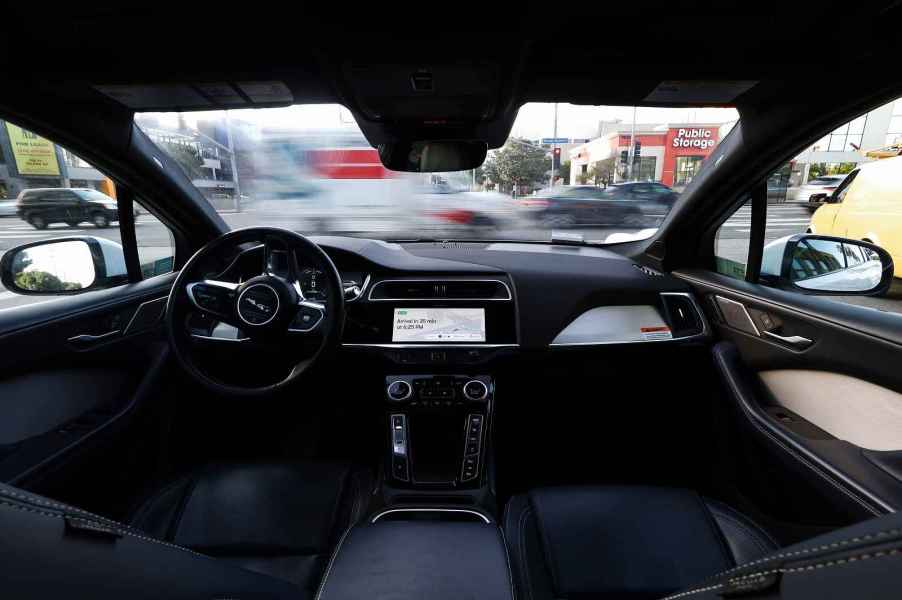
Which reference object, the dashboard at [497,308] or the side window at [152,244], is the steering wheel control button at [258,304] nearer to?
the dashboard at [497,308]

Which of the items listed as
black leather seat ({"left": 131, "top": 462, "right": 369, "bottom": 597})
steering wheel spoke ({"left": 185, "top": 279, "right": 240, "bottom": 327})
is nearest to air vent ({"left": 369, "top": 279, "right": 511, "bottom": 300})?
Result: steering wheel spoke ({"left": 185, "top": 279, "right": 240, "bottom": 327})

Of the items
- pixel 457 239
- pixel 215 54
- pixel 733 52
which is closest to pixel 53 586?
pixel 215 54

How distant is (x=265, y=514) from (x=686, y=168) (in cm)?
256

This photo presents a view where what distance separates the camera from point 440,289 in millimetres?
2482

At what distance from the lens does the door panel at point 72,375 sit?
1593mm

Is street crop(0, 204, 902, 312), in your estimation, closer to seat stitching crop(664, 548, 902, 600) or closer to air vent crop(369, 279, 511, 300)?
air vent crop(369, 279, 511, 300)

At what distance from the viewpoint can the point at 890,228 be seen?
10.7ft

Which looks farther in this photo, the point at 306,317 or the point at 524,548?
the point at 306,317

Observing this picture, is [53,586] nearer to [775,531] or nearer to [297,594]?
[297,594]

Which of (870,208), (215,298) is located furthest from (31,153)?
(870,208)

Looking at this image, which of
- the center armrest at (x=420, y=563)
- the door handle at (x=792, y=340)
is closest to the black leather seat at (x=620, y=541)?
the center armrest at (x=420, y=563)

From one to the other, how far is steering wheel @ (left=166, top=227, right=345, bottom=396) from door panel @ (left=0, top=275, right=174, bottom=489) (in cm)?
31

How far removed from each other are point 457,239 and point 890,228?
120 inches

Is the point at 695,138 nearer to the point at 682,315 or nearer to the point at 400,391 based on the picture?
the point at 682,315
